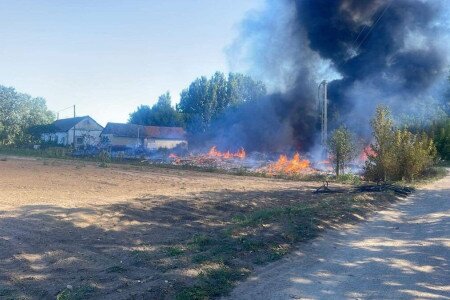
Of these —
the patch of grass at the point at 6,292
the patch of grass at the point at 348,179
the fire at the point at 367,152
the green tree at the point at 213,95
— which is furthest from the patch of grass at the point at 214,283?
the green tree at the point at 213,95

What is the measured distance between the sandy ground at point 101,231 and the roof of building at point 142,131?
50131mm

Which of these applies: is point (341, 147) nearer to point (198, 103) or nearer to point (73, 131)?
point (198, 103)

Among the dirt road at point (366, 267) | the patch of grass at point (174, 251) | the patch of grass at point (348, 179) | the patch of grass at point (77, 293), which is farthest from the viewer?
the patch of grass at point (348, 179)

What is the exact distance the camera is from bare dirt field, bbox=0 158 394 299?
5.89 m

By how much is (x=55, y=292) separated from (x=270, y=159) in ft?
116

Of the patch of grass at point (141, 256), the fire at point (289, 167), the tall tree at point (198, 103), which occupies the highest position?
the tall tree at point (198, 103)

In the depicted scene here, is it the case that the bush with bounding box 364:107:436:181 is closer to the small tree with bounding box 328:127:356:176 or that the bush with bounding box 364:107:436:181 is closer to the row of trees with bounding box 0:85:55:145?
the small tree with bounding box 328:127:356:176

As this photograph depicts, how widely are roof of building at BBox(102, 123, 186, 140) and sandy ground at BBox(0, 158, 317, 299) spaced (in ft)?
164

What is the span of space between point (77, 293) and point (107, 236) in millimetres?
3535

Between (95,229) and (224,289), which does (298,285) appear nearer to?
(224,289)

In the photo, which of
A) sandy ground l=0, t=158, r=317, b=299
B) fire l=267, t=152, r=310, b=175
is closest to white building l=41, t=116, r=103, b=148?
fire l=267, t=152, r=310, b=175

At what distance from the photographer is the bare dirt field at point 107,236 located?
5.89m

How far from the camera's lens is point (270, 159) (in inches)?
1587

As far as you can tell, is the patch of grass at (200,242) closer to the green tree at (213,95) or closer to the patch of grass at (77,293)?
the patch of grass at (77,293)
